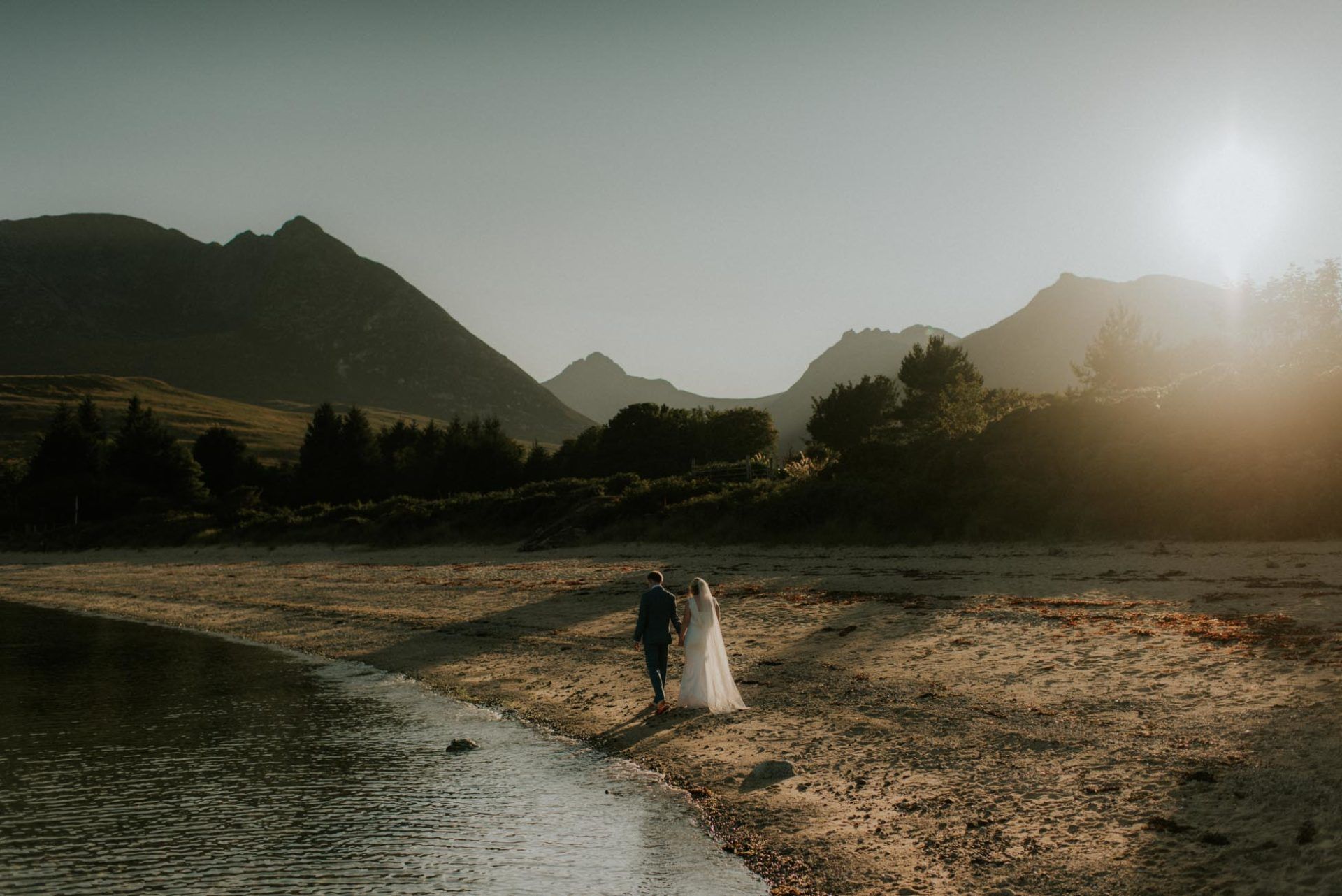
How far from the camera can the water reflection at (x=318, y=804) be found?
364 inches

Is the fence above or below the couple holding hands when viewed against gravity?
above

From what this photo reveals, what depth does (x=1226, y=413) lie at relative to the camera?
101 feet

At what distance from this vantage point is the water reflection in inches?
364

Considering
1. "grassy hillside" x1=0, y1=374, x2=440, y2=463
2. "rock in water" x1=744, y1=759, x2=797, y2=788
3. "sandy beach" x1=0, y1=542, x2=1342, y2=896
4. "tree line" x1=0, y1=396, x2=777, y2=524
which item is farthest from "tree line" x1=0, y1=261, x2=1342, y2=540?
"grassy hillside" x1=0, y1=374, x2=440, y2=463

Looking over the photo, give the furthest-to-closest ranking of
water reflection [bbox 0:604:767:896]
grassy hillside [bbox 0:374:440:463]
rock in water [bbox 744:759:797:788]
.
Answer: grassy hillside [bbox 0:374:440:463] → rock in water [bbox 744:759:797:788] → water reflection [bbox 0:604:767:896]

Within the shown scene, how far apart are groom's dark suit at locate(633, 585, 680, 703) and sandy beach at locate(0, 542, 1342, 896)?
0.75 meters

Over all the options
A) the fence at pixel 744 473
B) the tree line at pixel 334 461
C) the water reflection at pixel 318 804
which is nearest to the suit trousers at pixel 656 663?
the water reflection at pixel 318 804

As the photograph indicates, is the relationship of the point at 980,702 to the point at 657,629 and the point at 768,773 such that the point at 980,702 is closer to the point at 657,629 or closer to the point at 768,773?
the point at 768,773

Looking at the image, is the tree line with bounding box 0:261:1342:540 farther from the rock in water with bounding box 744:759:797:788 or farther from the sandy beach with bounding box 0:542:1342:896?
the rock in water with bounding box 744:759:797:788

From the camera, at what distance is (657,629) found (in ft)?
50.0

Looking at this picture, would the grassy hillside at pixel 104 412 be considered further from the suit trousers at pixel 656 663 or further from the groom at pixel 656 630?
the suit trousers at pixel 656 663

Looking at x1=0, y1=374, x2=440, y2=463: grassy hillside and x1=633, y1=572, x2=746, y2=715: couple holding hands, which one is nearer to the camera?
x1=633, y1=572, x2=746, y2=715: couple holding hands

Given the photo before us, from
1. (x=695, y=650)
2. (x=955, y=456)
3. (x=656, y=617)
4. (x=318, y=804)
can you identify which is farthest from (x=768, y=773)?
(x=955, y=456)

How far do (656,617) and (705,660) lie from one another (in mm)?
1207
